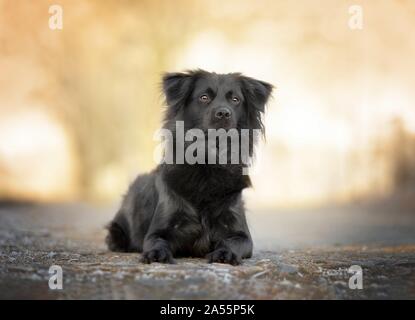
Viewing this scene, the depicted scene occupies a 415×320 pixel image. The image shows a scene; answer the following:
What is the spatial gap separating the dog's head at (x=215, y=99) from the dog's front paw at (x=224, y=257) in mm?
1320

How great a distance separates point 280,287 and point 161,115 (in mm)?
2749

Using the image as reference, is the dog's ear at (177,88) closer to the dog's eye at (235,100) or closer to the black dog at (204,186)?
the black dog at (204,186)

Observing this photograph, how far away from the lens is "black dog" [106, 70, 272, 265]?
6430mm

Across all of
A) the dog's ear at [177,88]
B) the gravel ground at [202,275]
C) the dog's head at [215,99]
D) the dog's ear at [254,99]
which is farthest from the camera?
the dog's ear at [254,99]

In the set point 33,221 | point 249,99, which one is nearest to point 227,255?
point 249,99

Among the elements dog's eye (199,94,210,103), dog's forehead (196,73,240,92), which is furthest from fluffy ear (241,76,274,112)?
dog's eye (199,94,210,103)

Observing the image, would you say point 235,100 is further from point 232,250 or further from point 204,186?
point 232,250

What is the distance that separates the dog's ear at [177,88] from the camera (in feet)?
22.9

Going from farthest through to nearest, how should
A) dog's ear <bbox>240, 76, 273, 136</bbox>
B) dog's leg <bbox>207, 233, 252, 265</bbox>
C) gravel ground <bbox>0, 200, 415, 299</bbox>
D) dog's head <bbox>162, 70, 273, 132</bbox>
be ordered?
dog's ear <bbox>240, 76, 273, 136</bbox> < dog's head <bbox>162, 70, 273, 132</bbox> < dog's leg <bbox>207, 233, 252, 265</bbox> < gravel ground <bbox>0, 200, 415, 299</bbox>

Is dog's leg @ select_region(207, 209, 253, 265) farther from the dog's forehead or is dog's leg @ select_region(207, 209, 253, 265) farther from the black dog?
the dog's forehead

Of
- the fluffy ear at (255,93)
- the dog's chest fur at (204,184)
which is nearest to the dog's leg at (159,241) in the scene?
the dog's chest fur at (204,184)

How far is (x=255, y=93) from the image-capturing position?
714cm

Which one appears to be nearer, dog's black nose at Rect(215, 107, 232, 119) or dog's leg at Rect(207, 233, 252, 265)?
dog's leg at Rect(207, 233, 252, 265)

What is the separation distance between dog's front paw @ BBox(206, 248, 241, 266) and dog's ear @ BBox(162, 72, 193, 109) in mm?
1756
